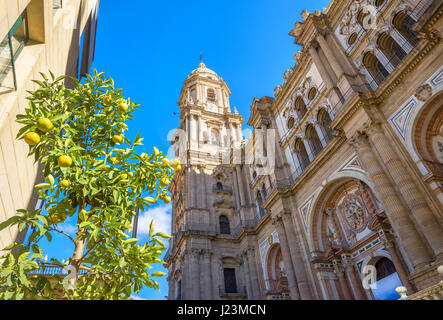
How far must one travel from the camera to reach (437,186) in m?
10.9

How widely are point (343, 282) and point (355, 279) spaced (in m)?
0.72

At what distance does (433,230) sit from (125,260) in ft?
37.4

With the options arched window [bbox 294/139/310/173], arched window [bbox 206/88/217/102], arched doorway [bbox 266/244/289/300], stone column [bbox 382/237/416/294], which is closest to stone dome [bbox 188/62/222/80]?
arched window [bbox 206/88/217/102]

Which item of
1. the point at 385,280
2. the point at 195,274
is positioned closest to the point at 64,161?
the point at 385,280

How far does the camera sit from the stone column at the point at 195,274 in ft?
79.4

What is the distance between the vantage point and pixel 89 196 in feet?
11.8

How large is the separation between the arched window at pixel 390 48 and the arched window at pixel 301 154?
8.11m

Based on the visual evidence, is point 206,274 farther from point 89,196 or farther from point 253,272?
point 89,196

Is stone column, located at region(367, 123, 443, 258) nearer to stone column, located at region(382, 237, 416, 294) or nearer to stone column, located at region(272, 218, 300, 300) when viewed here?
stone column, located at region(382, 237, 416, 294)

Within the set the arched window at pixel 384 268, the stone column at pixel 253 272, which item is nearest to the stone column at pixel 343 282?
the arched window at pixel 384 268

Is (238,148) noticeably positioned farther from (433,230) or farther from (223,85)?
(433,230)

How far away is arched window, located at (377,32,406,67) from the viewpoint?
1465 centimetres

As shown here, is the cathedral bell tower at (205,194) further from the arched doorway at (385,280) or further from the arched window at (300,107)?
the arched doorway at (385,280)

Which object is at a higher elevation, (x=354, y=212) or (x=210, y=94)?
(x=210, y=94)
